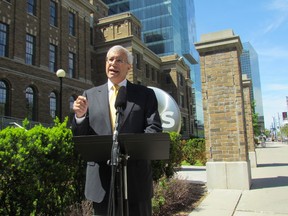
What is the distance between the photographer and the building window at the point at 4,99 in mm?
22375

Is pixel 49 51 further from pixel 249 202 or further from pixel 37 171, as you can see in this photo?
pixel 37 171

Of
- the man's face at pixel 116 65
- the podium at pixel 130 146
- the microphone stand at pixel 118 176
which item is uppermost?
the man's face at pixel 116 65

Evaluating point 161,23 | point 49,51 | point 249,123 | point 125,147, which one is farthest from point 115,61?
point 161,23

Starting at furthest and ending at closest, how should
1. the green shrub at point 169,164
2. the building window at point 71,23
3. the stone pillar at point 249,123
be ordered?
the building window at point 71,23, the stone pillar at point 249,123, the green shrub at point 169,164

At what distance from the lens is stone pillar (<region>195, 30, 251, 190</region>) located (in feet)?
28.3

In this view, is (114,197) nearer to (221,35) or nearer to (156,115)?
(156,115)

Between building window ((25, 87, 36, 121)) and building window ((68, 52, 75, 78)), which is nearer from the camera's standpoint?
building window ((25, 87, 36, 121))

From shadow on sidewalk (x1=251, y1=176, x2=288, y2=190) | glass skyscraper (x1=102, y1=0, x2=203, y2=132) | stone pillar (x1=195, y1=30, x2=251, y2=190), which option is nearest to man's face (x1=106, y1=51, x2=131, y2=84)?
stone pillar (x1=195, y1=30, x2=251, y2=190)

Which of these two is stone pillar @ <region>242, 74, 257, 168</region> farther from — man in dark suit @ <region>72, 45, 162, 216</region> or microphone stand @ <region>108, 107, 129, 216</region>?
microphone stand @ <region>108, 107, 129, 216</region>

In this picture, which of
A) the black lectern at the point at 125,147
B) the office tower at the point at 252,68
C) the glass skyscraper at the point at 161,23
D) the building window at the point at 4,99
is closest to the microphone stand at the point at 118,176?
the black lectern at the point at 125,147

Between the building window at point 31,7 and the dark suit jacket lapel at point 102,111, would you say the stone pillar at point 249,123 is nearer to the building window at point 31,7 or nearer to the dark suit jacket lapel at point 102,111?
the dark suit jacket lapel at point 102,111

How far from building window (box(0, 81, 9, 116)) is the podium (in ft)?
72.4

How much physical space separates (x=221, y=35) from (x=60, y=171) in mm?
7120

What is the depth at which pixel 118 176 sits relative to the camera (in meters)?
2.45
